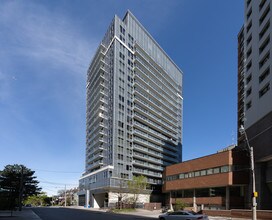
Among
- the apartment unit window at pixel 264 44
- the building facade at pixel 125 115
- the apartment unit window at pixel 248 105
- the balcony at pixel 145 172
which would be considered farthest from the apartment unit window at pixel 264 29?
the balcony at pixel 145 172

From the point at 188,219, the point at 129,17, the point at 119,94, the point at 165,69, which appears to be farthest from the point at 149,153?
the point at 188,219

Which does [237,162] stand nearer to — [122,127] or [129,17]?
[122,127]

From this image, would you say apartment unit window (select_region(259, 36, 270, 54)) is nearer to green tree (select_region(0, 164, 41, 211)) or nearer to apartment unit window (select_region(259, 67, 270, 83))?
apartment unit window (select_region(259, 67, 270, 83))

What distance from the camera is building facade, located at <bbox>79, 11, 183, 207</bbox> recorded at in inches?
3888

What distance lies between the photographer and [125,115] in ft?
339

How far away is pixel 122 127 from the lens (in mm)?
101062

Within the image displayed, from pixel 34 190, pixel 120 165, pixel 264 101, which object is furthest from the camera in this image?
pixel 120 165

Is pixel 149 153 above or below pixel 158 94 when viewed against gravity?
below

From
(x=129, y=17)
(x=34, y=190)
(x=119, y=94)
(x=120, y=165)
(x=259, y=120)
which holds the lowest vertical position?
(x=34, y=190)

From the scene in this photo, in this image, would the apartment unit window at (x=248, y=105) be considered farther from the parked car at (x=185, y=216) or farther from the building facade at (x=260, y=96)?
the parked car at (x=185, y=216)

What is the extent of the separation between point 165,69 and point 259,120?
288 feet

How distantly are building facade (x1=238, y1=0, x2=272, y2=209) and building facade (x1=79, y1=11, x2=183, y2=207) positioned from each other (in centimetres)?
4961

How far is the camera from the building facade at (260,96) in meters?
47.2

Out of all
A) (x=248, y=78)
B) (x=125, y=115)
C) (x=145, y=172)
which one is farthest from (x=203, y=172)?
(x=145, y=172)
